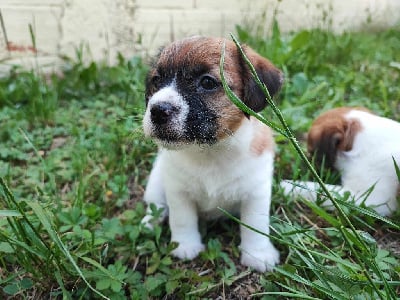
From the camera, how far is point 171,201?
2.22 meters

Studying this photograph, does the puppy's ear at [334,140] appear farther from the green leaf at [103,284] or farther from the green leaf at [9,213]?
the green leaf at [9,213]

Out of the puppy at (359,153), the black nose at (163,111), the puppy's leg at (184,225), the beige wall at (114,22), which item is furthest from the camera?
the beige wall at (114,22)

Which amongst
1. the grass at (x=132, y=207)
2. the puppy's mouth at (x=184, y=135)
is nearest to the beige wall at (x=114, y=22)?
the grass at (x=132, y=207)

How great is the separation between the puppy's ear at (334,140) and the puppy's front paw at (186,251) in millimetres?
1134

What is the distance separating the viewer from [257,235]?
219 cm

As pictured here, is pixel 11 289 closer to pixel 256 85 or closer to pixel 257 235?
pixel 257 235

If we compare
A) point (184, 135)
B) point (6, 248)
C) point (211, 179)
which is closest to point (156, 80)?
point (184, 135)

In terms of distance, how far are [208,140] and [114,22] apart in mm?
3468

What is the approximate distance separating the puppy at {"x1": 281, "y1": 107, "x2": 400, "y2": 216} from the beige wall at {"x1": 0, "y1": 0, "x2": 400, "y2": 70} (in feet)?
6.02

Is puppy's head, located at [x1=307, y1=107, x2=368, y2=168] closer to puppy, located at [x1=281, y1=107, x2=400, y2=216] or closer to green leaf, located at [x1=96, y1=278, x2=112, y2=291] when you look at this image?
puppy, located at [x1=281, y1=107, x2=400, y2=216]

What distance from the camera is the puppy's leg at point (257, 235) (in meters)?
2.16

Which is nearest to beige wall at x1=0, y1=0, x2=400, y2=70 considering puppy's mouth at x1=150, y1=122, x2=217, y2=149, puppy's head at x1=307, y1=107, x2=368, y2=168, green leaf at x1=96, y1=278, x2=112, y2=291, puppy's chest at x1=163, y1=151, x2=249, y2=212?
puppy's head at x1=307, y1=107, x2=368, y2=168

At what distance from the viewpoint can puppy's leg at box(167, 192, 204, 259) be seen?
221 cm

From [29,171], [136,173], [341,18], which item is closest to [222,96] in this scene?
[136,173]
